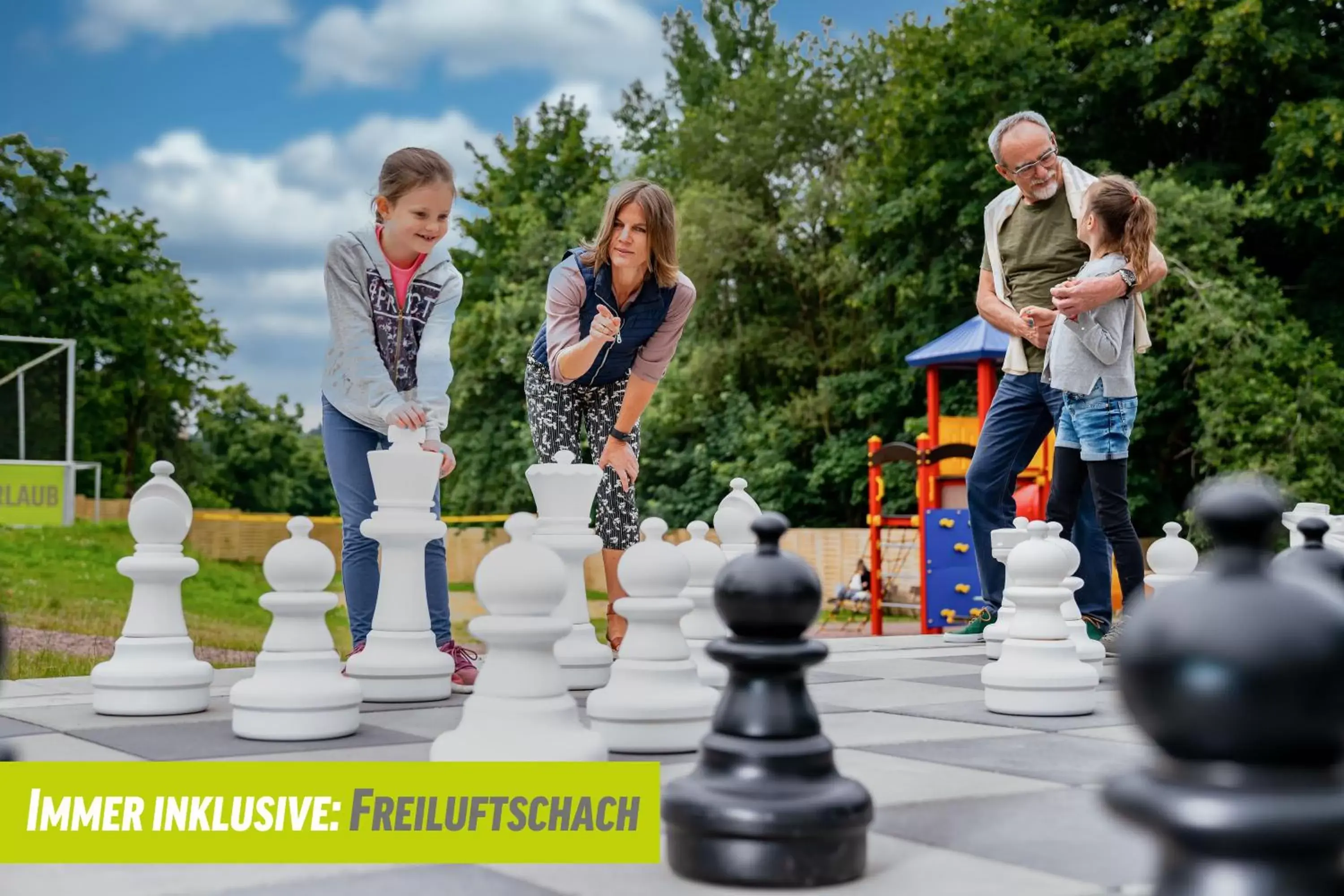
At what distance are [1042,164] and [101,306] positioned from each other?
80.5ft

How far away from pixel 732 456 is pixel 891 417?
3.01 m

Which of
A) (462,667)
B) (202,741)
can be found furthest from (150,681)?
(462,667)

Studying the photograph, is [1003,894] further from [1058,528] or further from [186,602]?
[186,602]

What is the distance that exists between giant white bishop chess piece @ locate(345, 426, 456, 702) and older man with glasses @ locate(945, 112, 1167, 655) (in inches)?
82.5

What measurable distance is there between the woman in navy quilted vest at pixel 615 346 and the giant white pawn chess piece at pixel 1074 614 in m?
1.28

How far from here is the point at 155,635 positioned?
8.83ft

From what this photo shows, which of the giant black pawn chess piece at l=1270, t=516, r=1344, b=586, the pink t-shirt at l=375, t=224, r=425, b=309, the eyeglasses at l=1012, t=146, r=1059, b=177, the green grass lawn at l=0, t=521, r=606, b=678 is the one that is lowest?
the green grass lawn at l=0, t=521, r=606, b=678

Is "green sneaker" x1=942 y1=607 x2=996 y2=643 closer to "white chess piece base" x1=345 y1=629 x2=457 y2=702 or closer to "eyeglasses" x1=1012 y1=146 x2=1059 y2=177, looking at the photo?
"eyeglasses" x1=1012 y1=146 x2=1059 y2=177

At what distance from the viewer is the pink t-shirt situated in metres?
3.49

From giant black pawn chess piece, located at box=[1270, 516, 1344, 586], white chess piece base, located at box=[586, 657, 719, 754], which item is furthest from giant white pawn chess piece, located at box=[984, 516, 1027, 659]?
white chess piece base, located at box=[586, 657, 719, 754]

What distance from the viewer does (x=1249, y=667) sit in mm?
769

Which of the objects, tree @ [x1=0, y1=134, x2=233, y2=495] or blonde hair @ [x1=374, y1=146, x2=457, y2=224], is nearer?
blonde hair @ [x1=374, y1=146, x2=457, y2=224]

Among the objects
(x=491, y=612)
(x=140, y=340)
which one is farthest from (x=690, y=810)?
(x=140, y=340)

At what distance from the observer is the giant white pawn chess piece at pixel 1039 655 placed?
8.70 ft
